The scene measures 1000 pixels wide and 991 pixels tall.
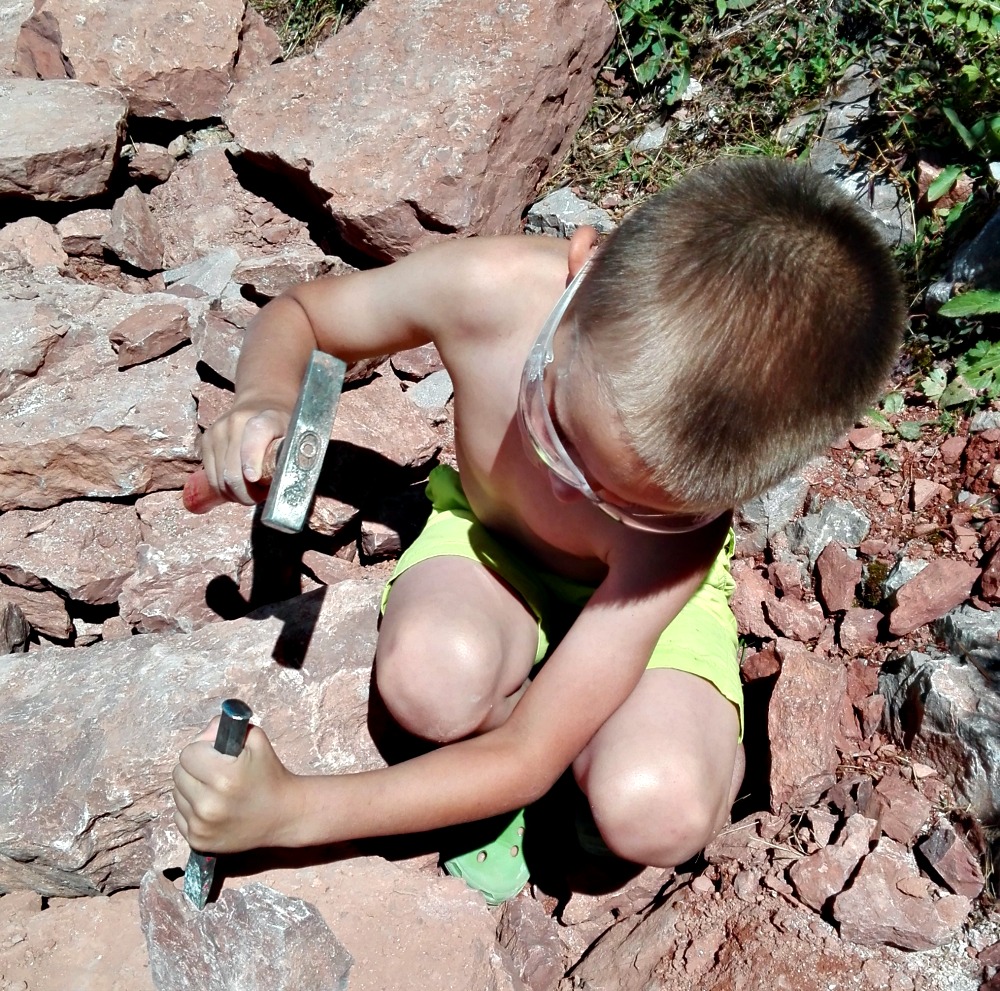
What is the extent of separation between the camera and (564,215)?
147 inches

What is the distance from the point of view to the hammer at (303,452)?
1742 millimetres

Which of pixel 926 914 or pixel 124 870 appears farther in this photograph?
pixel 124 870

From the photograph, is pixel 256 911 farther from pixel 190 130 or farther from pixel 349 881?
pixel 190 130

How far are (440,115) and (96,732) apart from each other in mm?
2311

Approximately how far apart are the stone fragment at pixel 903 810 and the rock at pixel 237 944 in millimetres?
1099

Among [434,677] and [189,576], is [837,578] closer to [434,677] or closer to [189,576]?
[434,677]

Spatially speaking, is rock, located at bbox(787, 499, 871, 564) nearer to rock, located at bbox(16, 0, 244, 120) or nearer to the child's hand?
the child's hand

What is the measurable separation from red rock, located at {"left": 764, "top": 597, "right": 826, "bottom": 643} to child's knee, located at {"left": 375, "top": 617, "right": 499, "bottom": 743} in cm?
87

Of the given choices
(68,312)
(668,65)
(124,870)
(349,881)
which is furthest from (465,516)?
(668,65)

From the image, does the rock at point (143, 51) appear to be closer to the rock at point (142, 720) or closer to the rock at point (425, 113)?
the rock at point (425, 113)

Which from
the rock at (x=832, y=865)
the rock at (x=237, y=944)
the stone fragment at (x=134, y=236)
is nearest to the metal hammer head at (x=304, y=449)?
the rock at (x=237, y=944)

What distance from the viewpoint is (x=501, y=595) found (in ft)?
7.90

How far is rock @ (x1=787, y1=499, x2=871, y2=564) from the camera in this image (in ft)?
9.13

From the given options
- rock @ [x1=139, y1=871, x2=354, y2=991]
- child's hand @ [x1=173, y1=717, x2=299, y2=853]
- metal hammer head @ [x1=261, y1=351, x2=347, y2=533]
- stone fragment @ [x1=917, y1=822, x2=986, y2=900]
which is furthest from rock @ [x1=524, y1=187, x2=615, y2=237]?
rock @ [x1=139, y1=871, x2=354, y2=991]
